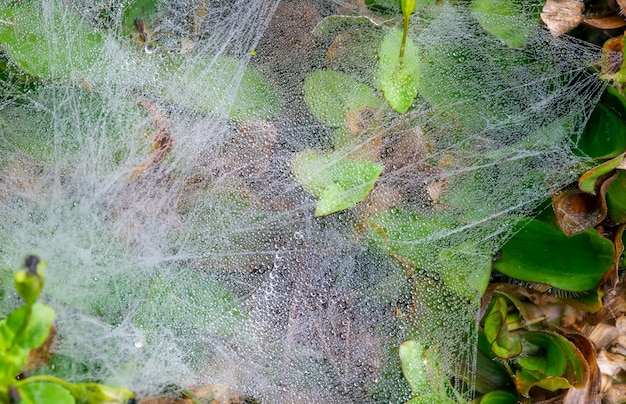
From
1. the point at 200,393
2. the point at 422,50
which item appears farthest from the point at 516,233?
the point at 200,393

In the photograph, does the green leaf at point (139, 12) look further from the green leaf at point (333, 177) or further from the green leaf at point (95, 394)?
the green leaf at point (95, 394)

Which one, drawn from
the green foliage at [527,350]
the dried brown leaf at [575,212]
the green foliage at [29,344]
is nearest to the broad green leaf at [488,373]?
the green foliage at [527,350]

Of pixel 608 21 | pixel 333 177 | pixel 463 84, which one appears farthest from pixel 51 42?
pixel 608 21

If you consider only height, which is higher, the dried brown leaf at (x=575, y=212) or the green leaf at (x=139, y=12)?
the green leaf at (x=139, y=12)

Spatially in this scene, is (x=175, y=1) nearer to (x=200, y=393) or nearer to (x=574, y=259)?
(x=200, y=393)

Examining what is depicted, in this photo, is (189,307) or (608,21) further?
(608,21)

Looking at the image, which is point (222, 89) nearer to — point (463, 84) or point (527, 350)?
point (463, 84)
